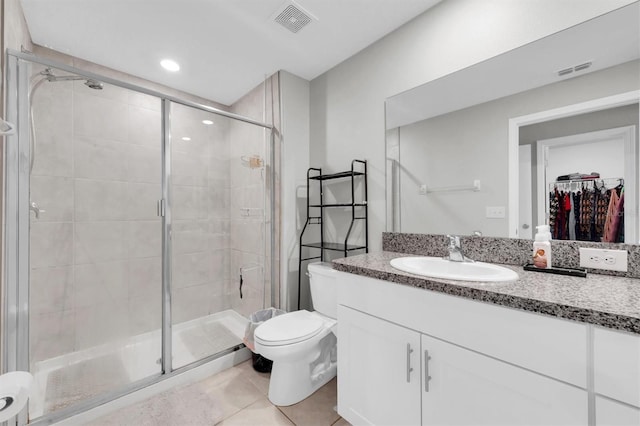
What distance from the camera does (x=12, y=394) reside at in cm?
85

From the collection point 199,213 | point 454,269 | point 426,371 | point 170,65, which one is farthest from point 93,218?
point 454,269

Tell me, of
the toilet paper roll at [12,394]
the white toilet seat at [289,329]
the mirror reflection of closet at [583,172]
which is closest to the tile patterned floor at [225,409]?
the white toilet seat at [289,329]

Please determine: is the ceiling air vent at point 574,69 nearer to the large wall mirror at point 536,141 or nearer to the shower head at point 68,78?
the large wall mirror at point 536,141

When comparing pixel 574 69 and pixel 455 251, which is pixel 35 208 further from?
pixel 574 69

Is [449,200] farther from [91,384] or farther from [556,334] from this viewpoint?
[91,384]

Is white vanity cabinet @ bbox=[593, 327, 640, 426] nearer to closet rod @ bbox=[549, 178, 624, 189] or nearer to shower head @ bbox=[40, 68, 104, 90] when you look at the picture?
closet rod @ bbox=[549, 178, 624, 189]

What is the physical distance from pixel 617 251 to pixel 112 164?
8.96 feet

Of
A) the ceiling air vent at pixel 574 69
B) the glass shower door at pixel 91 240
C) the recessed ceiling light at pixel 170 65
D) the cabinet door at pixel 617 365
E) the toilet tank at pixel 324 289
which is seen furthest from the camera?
the recessed ceiling light at pixel 170 65

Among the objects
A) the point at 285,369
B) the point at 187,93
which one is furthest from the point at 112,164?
the point at 285,369

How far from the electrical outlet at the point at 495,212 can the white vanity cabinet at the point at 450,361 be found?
2.06ft

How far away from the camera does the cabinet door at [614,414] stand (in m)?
0.64

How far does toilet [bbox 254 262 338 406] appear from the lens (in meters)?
1.48

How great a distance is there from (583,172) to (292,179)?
1.75 meters

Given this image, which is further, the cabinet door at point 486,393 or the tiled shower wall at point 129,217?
the tiled shower wall at point 129,217
